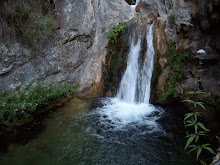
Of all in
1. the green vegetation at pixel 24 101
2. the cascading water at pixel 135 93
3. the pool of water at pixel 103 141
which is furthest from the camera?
the cascading water at pixel 135 93

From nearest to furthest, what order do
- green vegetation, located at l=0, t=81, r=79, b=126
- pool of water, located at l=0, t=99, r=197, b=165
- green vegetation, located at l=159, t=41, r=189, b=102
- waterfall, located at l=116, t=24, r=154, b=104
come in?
pool of water, located at l=0, t=99, r=197, b=165, green vegetation, located at l=0, t=81, r=79, b=126, green vegetation, located at l=159, t=41, r=189, b=102, waterfall, located at l=116, t=24, r=154, b=104

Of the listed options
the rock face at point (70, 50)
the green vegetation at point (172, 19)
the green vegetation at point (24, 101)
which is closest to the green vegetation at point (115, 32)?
the rock face at point (70, 50)

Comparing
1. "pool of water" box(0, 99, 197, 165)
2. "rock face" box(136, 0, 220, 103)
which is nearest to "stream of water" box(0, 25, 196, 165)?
"pool of water" box(0, 99, 197, 165)

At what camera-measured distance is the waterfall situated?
6.63 metres

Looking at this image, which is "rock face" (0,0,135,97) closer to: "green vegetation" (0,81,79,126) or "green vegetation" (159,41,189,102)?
"green vegetation" (0,81,79,126)

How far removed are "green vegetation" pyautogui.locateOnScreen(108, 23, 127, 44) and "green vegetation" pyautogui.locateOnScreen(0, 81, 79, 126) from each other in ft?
10.5

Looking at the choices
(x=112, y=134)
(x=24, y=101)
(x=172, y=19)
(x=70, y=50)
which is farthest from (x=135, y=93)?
(x=24, y=101)

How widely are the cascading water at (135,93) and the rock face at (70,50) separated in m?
1.14

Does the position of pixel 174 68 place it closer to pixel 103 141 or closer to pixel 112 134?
pixel 112 134

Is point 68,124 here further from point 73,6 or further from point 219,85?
point 219,85

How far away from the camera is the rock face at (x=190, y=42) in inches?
229

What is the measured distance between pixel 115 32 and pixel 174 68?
3111 millimetres

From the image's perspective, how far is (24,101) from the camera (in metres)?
4.81

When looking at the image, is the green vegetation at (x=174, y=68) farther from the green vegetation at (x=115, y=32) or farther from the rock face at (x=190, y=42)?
the green vegetation at (x=115, y=32)
